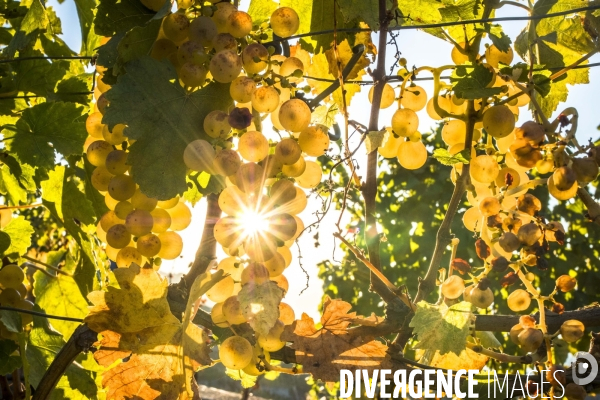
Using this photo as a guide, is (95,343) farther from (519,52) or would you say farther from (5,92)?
(519,52)

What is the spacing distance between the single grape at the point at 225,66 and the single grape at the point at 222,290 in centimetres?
33

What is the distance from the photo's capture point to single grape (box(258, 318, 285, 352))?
36.3 inches

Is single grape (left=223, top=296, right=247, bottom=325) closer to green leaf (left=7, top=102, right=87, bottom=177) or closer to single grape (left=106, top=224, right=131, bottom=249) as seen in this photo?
single grape (left=106, top=224, right=131, bottom=249)

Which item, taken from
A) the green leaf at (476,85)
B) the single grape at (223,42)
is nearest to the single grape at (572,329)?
the green leaf at (476,85)

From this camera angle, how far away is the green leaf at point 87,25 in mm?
1590

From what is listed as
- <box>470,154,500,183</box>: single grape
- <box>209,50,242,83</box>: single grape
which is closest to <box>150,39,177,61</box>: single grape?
<box>209,50,242,83</box>: single grape

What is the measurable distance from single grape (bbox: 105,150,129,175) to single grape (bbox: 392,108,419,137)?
0.47 metres

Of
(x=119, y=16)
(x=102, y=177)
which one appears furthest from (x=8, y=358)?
(x=119, y=16)

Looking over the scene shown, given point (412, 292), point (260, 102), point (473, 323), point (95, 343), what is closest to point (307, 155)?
point (260, 102)

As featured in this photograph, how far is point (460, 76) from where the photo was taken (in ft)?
3.24

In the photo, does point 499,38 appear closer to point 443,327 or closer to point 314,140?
point 314,140

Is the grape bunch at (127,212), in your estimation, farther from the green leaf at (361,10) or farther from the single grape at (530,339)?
the single grape at (530,339)

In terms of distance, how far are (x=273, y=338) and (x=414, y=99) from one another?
51cm

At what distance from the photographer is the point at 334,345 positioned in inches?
40.8
